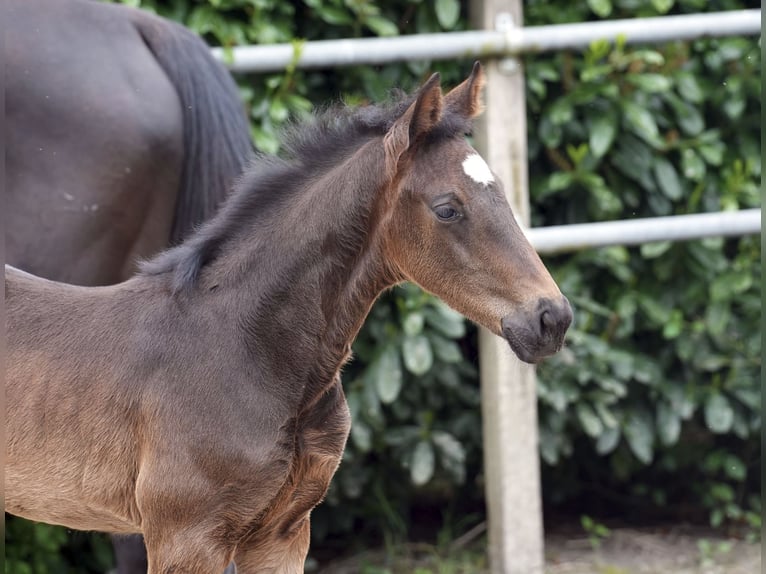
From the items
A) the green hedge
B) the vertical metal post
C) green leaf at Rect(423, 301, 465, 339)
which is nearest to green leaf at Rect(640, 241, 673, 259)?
the green hedge

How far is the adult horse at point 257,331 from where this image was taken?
88.7 inches

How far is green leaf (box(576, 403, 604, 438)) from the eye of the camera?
415cm

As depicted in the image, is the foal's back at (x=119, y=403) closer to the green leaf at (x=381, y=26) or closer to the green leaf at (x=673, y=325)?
the green leaf at (x=381, y=26)

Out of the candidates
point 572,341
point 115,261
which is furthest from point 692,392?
point 115,261

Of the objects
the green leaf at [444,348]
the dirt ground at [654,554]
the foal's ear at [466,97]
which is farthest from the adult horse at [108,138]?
the dirt ground at [654,554]

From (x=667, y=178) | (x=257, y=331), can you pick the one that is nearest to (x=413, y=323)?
(x=667, y=178)

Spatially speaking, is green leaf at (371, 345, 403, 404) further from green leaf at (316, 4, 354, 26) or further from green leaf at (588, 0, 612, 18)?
Answer: green leaf at (588, 0, 612, 18)

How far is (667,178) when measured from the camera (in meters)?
4.29

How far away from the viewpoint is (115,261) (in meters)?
3.34

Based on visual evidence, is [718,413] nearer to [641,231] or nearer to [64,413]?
[641,231]

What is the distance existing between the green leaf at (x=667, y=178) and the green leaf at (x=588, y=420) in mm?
893

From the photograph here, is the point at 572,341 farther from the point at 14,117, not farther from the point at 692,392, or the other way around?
the point at 14,117

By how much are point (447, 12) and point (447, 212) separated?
197 cm

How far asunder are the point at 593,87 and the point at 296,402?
2.27 meters
